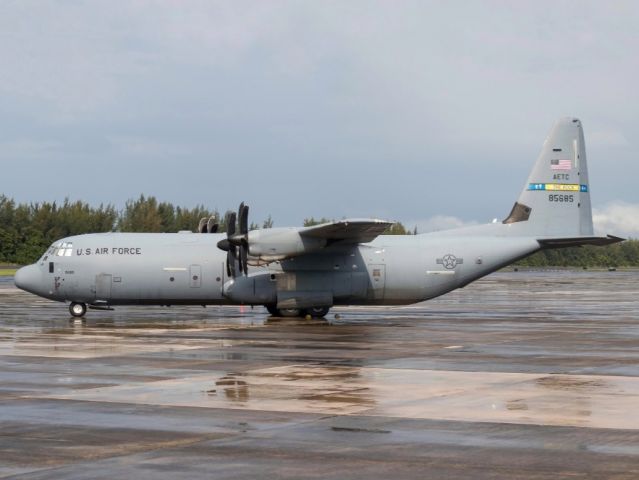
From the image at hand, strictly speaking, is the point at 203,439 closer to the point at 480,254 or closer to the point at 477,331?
the point at 477,331

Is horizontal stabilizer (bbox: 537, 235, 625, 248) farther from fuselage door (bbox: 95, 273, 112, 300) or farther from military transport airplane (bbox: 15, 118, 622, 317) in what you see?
fuselage door (bbox: 95, 273, 112, 300)

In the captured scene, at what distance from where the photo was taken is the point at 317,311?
129 feet

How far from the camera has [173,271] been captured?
125 feet

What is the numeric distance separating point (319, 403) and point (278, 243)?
69.4 feet

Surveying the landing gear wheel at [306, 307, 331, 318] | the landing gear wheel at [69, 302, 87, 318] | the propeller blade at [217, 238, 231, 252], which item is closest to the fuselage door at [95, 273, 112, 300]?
the landing gear wheel at [69, 302, 87, 318]

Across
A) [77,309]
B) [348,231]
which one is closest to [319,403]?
[348,231]

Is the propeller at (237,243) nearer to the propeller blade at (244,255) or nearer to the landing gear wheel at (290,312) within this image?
the propeller blade at (244,255)

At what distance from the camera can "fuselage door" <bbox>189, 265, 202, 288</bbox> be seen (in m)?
38.2

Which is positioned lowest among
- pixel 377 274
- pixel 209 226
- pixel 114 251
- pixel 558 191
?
pixel 377 274

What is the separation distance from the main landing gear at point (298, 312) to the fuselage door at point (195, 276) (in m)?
3.06

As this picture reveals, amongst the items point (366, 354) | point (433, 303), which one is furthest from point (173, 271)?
point (433, 303)

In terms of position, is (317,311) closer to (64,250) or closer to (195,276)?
(195,276)

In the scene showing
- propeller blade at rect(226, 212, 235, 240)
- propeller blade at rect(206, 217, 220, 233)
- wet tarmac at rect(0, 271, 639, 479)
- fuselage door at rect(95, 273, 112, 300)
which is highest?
propeller blade at rect(206, 217, 220, 233)

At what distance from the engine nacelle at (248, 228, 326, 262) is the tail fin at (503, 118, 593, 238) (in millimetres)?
9426
